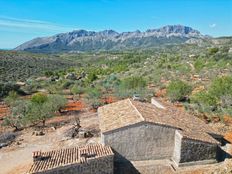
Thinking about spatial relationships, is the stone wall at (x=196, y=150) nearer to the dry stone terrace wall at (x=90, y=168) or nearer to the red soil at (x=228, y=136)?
the dry stone terrace wall at (x=90, y=168)

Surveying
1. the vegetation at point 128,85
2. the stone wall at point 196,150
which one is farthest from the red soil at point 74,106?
the stone wall at point 196,150

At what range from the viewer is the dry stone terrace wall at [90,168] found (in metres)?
13.9

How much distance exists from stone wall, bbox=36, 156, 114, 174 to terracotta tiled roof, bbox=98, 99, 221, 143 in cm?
192

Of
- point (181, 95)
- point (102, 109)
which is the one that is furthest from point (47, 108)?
point (181, 95)

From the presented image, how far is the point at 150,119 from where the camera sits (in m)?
16.5

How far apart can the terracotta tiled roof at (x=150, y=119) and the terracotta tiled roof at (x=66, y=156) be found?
4.43 ft

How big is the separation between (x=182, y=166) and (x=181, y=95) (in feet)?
59.7

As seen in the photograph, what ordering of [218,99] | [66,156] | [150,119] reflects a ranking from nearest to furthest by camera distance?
[66,156] → [150,119] → [218,99]

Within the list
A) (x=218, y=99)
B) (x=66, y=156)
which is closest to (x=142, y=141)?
(x=66, y=156)

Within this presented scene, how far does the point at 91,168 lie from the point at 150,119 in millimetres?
4532

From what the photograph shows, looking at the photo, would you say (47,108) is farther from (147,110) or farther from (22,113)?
(147,110)

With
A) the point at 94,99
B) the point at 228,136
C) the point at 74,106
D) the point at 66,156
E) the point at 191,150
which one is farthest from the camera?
the point at 74,106

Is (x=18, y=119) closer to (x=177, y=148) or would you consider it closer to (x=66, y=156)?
(x=66, y=156)

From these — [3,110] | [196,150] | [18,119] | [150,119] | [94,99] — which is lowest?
[3,110]
